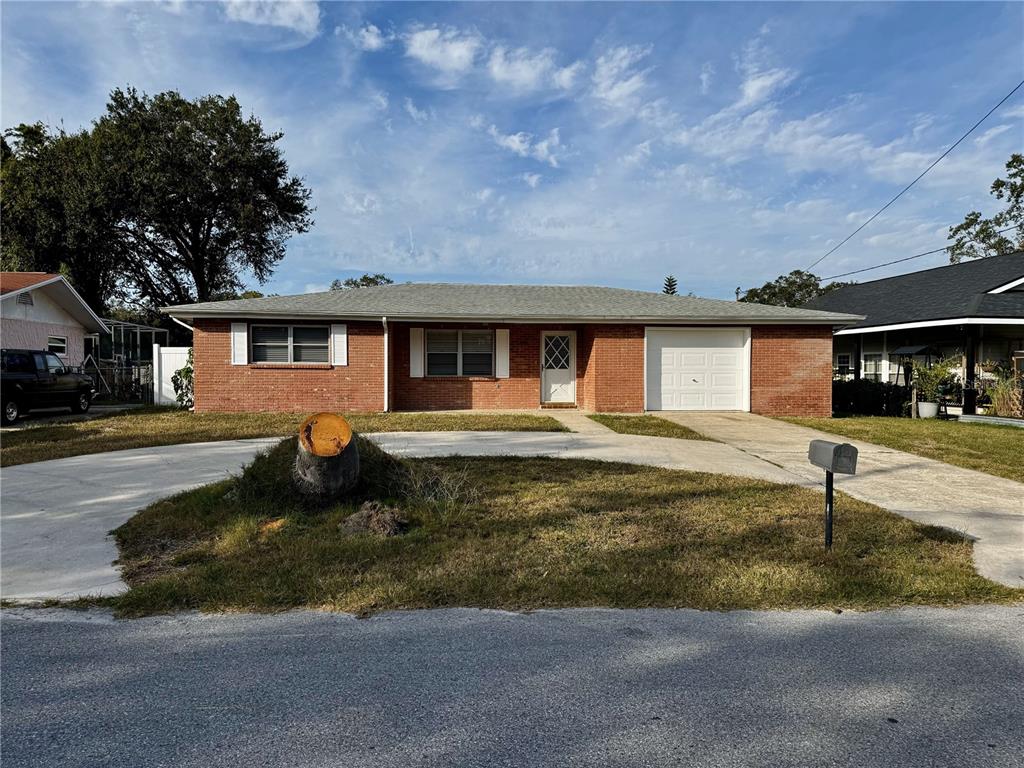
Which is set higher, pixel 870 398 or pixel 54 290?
pixel 54 290

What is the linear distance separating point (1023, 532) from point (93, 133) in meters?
35.7

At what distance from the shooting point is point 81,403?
15703 mm

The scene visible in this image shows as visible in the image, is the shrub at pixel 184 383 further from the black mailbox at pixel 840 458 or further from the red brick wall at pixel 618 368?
the black mailbox at pixel 840 458

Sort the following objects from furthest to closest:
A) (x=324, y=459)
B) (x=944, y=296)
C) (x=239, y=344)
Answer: (x=944, y=296) < (x=239, y=344) < (x=324, y=459)

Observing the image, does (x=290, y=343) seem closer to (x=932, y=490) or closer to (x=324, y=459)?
(x=324, y=459)

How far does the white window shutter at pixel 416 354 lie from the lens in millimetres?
A: 15602

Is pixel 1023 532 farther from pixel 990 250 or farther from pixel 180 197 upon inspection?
pixel 990 250

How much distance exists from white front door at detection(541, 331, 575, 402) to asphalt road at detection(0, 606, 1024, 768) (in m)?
12.7

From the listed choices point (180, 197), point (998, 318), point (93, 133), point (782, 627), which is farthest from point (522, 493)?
point (93, 133)

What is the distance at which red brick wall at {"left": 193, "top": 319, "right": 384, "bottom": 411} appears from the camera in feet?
47.5

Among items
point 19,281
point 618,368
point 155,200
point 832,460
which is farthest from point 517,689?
point 155,200

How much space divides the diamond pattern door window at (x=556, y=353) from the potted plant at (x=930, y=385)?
939 centimetres

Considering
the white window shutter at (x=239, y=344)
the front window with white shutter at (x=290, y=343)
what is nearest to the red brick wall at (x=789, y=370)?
the front window with white shutter at (x=290, y=343)

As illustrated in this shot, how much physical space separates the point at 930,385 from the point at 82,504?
18.7 m
